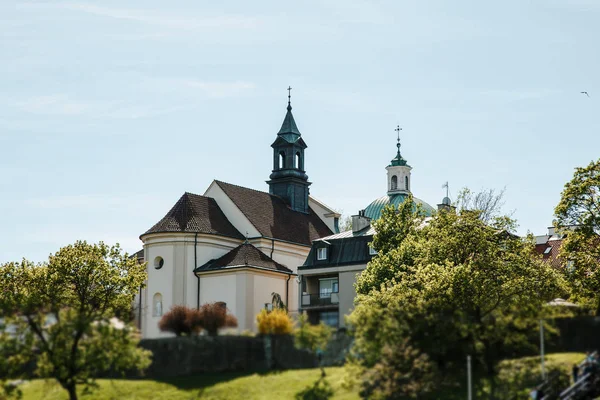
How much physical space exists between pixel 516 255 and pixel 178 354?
25.1 m

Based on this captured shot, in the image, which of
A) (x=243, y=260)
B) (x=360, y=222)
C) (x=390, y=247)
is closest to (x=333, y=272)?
(x=243, y=260)

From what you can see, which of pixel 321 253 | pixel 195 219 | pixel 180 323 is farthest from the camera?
pixel 195 219

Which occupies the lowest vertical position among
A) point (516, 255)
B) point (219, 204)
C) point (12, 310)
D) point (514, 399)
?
point (514, 399)

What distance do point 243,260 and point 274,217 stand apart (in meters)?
10.7

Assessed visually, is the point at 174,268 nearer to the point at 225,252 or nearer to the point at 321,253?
the point at 225,252

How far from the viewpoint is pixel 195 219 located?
77188 mm

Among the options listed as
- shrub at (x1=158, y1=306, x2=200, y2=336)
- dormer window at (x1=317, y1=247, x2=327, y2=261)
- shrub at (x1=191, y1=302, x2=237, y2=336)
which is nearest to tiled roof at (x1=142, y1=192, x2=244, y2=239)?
dormer window at (x1=317, y1=247, x2=327, y2=261)

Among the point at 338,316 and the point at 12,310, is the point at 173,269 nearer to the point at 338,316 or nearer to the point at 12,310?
the point at 338,316

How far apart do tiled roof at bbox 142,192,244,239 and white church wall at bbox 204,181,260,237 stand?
1.22 feet

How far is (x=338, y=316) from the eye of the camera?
70375 mm

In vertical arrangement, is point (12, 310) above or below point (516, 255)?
below

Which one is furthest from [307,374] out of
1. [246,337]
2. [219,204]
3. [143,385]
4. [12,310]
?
[219,204]

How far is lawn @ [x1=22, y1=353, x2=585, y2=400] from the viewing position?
138 ft

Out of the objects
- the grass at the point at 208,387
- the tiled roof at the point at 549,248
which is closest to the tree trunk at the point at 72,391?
the grass at the point at 208,387
